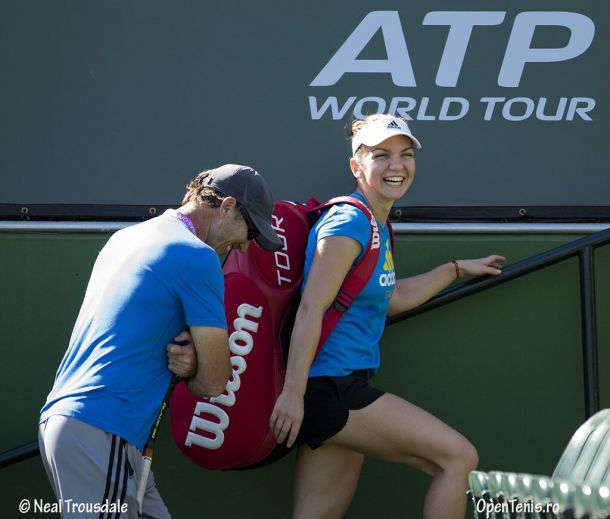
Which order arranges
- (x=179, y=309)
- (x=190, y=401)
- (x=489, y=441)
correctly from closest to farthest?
1. (x=179, y=309)
2. (x=190, y=401)
3. (x=489, y=441)

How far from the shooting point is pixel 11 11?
3887 millimetres

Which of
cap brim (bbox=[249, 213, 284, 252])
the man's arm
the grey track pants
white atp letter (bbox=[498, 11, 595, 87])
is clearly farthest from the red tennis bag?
white atp letter (bbox=[498, 11, 595, 87])

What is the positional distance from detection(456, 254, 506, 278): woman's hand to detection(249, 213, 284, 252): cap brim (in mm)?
923

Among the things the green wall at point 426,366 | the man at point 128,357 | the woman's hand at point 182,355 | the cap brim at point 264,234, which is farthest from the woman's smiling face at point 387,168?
the woman's hand at point 182,355

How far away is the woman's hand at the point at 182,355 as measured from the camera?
274 cm

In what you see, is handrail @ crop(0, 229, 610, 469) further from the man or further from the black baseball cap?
the man

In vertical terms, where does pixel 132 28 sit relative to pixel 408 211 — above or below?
above

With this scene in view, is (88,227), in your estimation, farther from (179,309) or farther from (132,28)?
(179,309)

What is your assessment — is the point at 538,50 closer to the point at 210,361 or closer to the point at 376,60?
the point at 376,60

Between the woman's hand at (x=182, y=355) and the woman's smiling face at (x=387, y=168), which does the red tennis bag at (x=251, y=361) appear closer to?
the woman's smiling face at (x=387, y=168)

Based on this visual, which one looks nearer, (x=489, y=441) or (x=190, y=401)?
(x=190, y=401)

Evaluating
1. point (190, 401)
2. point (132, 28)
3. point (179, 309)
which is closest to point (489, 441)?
point (190, 401)

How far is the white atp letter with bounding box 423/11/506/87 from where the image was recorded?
384 cm

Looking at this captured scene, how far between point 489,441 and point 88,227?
1.69 m
